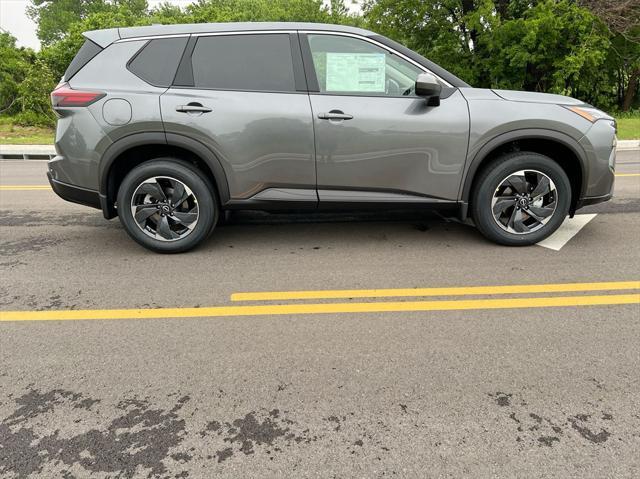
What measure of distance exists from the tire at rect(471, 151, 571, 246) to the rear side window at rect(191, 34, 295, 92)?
1.90 meters

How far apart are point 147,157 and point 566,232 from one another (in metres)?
4.01

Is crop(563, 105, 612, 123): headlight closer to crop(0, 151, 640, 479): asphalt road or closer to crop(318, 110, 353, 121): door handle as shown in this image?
A: crop(0, 151, 640, 479): asphalt road

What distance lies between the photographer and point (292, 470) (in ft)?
6.66

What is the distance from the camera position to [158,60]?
4328 mm

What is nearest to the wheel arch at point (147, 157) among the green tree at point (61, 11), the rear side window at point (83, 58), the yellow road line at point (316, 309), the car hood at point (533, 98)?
the rear side window at point (83, 58)

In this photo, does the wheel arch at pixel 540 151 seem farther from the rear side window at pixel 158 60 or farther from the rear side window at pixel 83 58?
the rear side window at pixel 83 58

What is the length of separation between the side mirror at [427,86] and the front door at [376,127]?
136mm

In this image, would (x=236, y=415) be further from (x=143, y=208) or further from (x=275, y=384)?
(x=143, y=208)

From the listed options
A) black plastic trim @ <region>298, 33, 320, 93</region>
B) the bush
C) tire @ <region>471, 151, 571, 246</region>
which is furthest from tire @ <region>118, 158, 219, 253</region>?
the bush

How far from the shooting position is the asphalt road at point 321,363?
2.11 metres

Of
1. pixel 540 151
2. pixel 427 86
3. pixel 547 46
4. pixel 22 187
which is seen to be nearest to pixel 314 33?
pixel 427 86

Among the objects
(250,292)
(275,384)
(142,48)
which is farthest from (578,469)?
(142,48)

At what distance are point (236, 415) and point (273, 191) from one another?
236cm

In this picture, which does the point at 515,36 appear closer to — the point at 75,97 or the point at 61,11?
the point at 75,97
